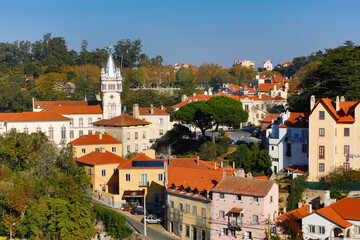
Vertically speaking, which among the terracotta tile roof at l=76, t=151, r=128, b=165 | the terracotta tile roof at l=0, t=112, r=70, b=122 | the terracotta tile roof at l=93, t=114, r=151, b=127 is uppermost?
the terracotta tile roof at l=0, t=112, r=70, b=122

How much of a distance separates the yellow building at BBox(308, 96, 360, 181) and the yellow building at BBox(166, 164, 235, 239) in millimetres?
7190

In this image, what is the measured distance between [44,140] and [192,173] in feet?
66.7

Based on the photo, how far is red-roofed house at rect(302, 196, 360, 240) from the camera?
3888 centimetres

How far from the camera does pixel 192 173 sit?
46719 mm

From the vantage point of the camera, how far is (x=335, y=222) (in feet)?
128

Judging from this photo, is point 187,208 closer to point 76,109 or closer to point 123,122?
point 123,122

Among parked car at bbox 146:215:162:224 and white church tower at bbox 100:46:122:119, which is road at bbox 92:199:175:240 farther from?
white church tower at bbox 100:46:122:119

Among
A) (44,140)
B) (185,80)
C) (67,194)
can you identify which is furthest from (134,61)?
(67,194)

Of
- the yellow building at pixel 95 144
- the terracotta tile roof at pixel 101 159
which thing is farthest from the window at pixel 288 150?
the yellow building at pixel 95 144

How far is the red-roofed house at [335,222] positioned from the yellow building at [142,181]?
1403 cm

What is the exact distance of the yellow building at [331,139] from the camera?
47.6m

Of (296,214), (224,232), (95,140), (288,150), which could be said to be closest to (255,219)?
(224,232)

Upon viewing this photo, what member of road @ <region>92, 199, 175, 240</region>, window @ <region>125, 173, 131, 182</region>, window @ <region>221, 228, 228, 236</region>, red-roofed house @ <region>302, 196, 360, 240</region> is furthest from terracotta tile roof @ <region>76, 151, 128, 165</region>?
red-roofed house @ <region>302, 196, 360, 240</region>

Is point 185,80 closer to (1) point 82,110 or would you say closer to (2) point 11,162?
(1) point 82,110
